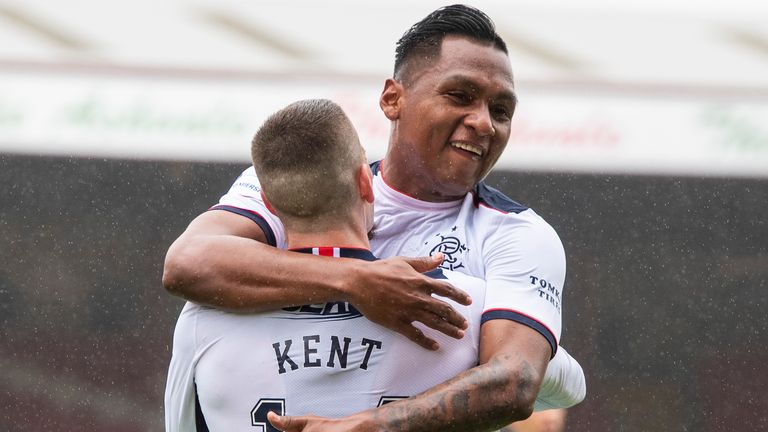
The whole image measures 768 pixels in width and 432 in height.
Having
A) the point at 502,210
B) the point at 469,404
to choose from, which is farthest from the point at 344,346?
the point at 502,210

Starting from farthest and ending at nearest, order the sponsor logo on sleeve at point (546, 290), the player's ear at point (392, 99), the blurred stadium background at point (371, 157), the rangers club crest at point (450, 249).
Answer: the blurred stadium background at point (371, 157), the player's ear at point (392, 99), the rangers club crest at point (450, 249), the sponsor logo on sleeve at point (546, 290)

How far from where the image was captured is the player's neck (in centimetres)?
277

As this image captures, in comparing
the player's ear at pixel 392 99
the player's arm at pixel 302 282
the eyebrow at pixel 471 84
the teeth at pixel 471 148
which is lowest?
the player's arm at pixel 302 282

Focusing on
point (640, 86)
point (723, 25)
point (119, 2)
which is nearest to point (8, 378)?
point (119, 2)

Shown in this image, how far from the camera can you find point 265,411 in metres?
2.75

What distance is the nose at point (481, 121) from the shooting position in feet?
11.3

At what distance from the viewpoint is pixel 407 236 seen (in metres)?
3.53

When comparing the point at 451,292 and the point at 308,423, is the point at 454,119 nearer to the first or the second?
the point at 451,292

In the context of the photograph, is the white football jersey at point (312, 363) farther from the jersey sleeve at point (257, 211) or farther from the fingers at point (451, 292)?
the jersey sleeve at point (257, 211)

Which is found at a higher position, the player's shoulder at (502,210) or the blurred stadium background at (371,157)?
the player's shoulder at (502,210)

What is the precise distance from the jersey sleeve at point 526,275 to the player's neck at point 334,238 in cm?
37

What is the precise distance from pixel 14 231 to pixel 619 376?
6379mm

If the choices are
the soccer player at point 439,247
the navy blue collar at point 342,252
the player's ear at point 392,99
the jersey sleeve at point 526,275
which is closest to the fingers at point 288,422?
the soccer player at point 439,247

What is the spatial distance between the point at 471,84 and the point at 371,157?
28.7 ft
